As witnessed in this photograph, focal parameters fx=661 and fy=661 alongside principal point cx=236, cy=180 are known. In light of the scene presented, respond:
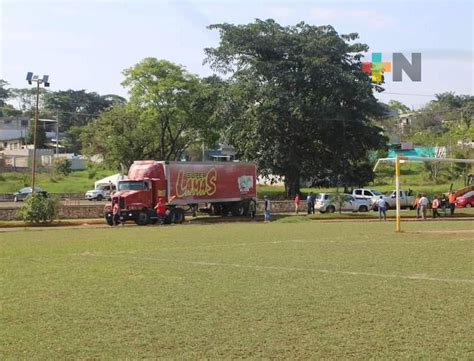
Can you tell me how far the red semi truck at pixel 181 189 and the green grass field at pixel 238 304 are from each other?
61.6 feet

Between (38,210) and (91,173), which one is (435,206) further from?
(91,173)

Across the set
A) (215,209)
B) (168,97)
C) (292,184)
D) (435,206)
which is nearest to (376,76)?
(292,184)

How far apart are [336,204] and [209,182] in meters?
10.3

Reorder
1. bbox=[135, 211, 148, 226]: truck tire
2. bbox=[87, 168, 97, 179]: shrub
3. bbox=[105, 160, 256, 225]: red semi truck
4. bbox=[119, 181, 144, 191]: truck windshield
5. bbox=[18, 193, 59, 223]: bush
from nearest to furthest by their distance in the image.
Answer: bbox=[18, 193, 59, 223]: bush → bbox=[135, 211, 148, 226]: truck tire → bbox=[105, 160, 256, 225]: red semi truck → bbox=[119, 181, 144, 191]: truck windshield → bbox=[87, 168, 97, 179]: shrub

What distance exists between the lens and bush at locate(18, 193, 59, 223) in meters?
36.0

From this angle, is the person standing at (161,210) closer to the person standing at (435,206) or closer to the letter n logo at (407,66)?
the letter n logo at (407,66)

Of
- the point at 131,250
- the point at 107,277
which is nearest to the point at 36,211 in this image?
the point at 131,250

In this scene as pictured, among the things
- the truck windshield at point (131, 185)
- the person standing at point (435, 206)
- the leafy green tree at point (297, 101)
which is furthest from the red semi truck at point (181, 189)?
the person standing at point (435, 206)

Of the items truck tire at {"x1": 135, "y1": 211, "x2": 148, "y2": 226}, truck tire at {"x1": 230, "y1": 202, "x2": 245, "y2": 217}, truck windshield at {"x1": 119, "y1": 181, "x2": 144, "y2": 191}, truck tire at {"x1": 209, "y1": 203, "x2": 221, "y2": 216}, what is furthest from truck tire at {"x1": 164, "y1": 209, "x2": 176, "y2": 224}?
Answer: truck tire at {"x1": 230, "y1": 202, "x2": 245, "y2": 217}

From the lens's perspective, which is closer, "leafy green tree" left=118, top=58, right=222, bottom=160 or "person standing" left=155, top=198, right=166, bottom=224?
"person standing" left=155, top=198, right=166, bottom=224

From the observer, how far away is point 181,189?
133 ft

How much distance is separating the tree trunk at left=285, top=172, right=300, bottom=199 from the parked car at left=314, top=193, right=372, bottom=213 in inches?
336

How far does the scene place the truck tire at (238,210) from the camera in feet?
149

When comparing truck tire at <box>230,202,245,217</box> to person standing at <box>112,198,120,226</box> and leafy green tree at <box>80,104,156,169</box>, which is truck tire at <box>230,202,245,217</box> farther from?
leafy green tree at <box>80,104,156,169</box>
